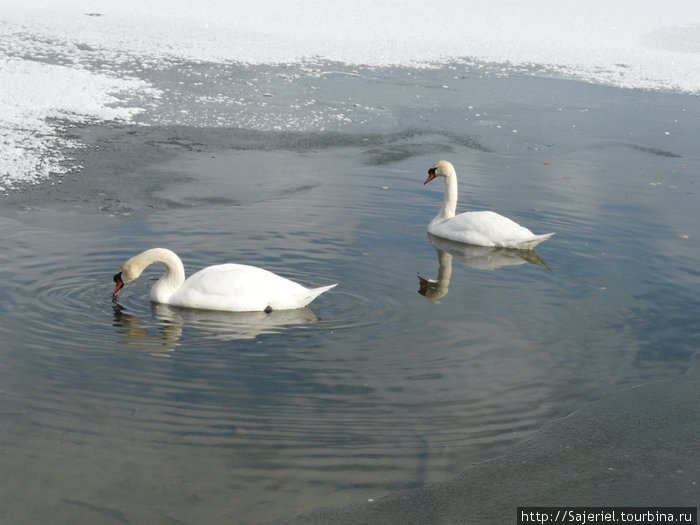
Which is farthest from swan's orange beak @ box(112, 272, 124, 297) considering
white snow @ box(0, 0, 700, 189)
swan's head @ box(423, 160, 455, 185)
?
white snow @ box(0, 0, 700, 189)

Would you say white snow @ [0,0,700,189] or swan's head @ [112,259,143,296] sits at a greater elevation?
white snow @ [0,0,700,189]

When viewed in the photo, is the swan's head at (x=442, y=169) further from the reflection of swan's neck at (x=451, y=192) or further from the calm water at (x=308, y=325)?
the calm water at (x=308, y=325)

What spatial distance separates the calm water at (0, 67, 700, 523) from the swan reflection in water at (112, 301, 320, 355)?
0.03 m

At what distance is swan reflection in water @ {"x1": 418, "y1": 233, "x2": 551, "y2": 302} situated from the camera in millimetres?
9016

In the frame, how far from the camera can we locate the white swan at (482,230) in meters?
9.32

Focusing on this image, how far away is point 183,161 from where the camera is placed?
39.5 ft

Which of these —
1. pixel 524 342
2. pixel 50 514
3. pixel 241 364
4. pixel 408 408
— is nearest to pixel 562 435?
pixel 408 408

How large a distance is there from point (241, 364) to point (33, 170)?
233 inches

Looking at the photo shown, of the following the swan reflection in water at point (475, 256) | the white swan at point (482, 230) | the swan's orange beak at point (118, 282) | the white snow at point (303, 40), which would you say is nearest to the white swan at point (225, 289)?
the swan's orange beak at point (118, 282)

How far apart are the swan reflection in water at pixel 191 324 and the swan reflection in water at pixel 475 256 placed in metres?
1.68

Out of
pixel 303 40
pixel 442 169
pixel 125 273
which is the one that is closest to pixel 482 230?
pixel 442 169

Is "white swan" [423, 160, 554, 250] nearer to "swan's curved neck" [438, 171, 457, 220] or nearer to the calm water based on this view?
"swan's curved neck" [438, 171, 457, 220]

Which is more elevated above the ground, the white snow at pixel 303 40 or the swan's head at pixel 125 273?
the white snow at pixel 303 40

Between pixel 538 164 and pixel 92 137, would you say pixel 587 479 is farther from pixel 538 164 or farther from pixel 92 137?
pixel 92 137
